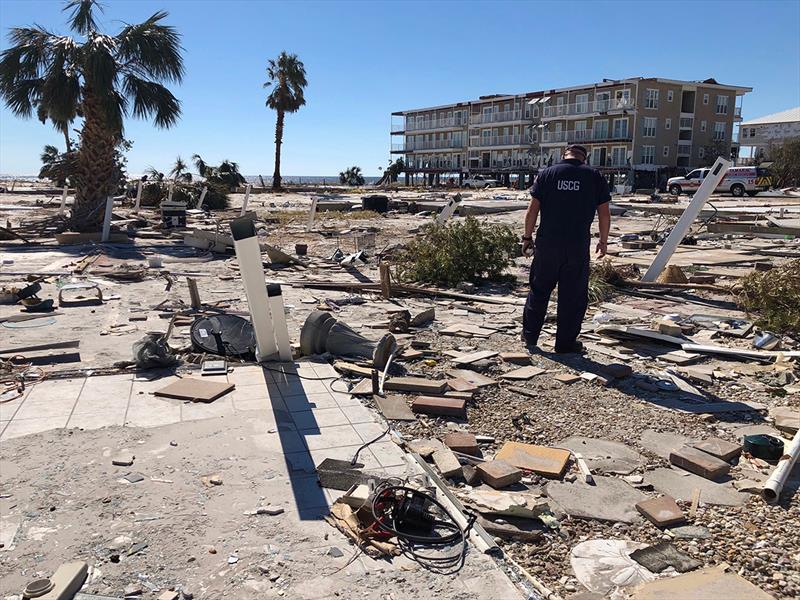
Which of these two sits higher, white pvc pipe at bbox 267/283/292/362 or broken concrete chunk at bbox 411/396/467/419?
white pvc pipe at bbox 267/283/292/362

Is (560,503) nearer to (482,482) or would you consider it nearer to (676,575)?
(482,482)

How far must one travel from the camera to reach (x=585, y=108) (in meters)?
64.7

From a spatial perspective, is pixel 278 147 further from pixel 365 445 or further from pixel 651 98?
pixel 365 445

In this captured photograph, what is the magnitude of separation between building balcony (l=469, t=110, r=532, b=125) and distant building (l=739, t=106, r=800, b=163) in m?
22.6

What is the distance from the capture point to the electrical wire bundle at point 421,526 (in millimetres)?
3068

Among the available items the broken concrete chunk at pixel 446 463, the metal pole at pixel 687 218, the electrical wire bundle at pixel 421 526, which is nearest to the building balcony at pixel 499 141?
the metal pole at pixel 687 218

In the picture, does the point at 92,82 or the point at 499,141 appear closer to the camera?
the point at 92,82

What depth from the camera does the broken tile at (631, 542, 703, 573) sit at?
120 inches

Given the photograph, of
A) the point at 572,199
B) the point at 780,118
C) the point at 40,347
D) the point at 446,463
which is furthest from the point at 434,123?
the point at 446,463

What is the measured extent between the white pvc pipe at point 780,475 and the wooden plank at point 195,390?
3.71 m

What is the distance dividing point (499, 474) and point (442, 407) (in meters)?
1.17

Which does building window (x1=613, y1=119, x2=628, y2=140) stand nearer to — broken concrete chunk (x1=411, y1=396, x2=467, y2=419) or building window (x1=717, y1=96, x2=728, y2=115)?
building window (x1=717, y1=96, x2=728, y2=115)

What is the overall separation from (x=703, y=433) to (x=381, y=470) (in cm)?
234

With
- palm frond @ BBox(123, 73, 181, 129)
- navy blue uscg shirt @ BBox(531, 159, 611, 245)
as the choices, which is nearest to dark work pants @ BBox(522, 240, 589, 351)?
navy blue uscg shirt @ BBox(531, 159, 611, 245)
